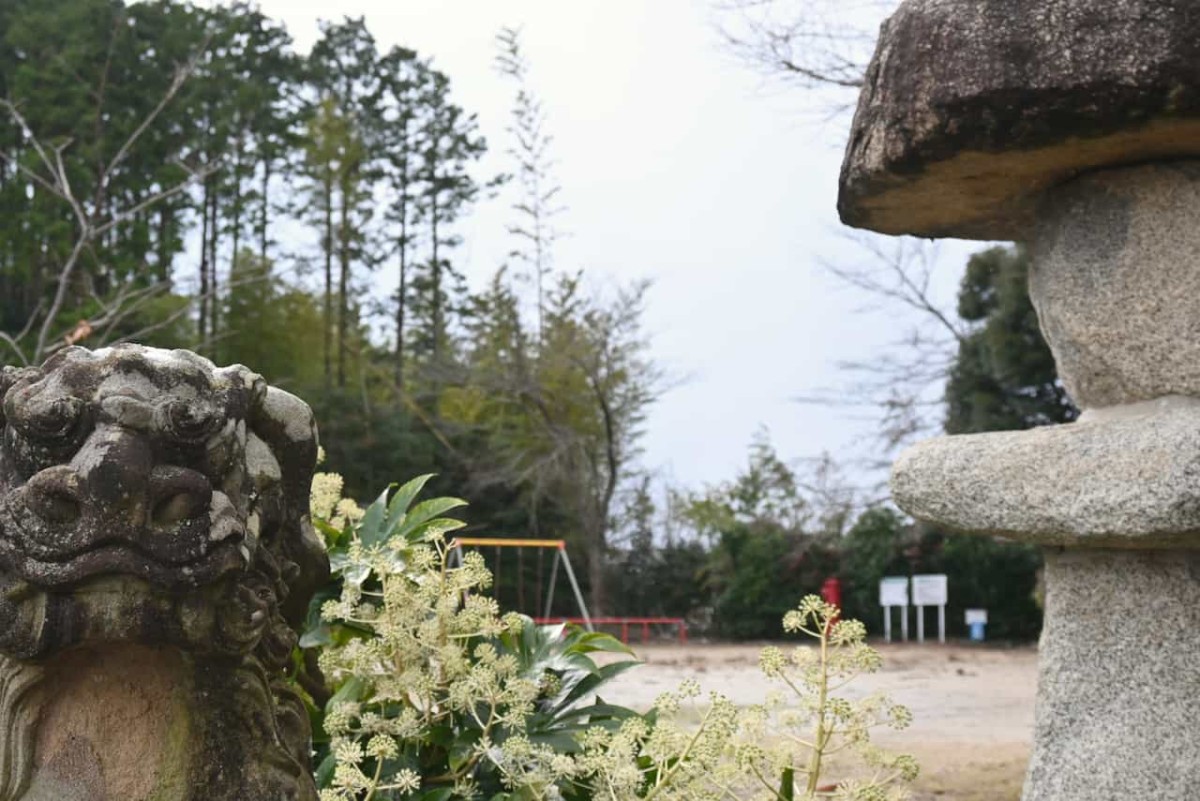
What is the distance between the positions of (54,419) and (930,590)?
55.6 feet

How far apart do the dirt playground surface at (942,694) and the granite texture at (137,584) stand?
4.44 ft

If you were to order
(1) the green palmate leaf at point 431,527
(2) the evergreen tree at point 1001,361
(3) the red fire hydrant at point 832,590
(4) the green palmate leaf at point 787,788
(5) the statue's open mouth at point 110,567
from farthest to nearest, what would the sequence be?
1. (3) the red fire hydrant at point 832,590
2. (2) the evergreen tree at point 1001,361
3. (1) the green palmate leaf at point 431,527
4. (4) the green palmate leaf at point 787,788
5. (5) the statue's open mouth at point 110,567

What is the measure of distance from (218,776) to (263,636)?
0.18 meters

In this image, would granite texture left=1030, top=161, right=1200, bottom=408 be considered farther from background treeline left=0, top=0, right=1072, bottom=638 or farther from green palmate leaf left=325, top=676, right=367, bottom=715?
background treeline left=0, top=0, right=1072, bottom=638

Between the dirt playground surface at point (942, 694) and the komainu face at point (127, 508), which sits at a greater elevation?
the komainu face at point (127, 508)

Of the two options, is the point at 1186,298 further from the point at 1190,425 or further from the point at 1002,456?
the point at 1002,456

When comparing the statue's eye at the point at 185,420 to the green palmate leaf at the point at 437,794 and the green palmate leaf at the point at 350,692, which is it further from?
the green palmate leaf at the point at 437,794

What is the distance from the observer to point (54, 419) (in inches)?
57.1

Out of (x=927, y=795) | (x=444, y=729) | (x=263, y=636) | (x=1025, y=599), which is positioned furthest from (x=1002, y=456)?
(x=1025, y=599)

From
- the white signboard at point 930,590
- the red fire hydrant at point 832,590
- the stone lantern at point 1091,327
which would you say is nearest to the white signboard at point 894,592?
the white signboard at point 930,590

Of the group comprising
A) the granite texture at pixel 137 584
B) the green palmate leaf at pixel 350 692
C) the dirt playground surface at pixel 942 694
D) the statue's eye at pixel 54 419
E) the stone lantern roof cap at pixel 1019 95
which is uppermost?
the stone lantern roof cap at pixel 1019 95

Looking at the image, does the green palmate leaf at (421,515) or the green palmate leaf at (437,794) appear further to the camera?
the green palmate leaf at (421,515)

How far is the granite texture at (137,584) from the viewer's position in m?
1.42

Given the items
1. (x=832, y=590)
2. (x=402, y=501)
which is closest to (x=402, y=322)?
(x=832, y=590)
